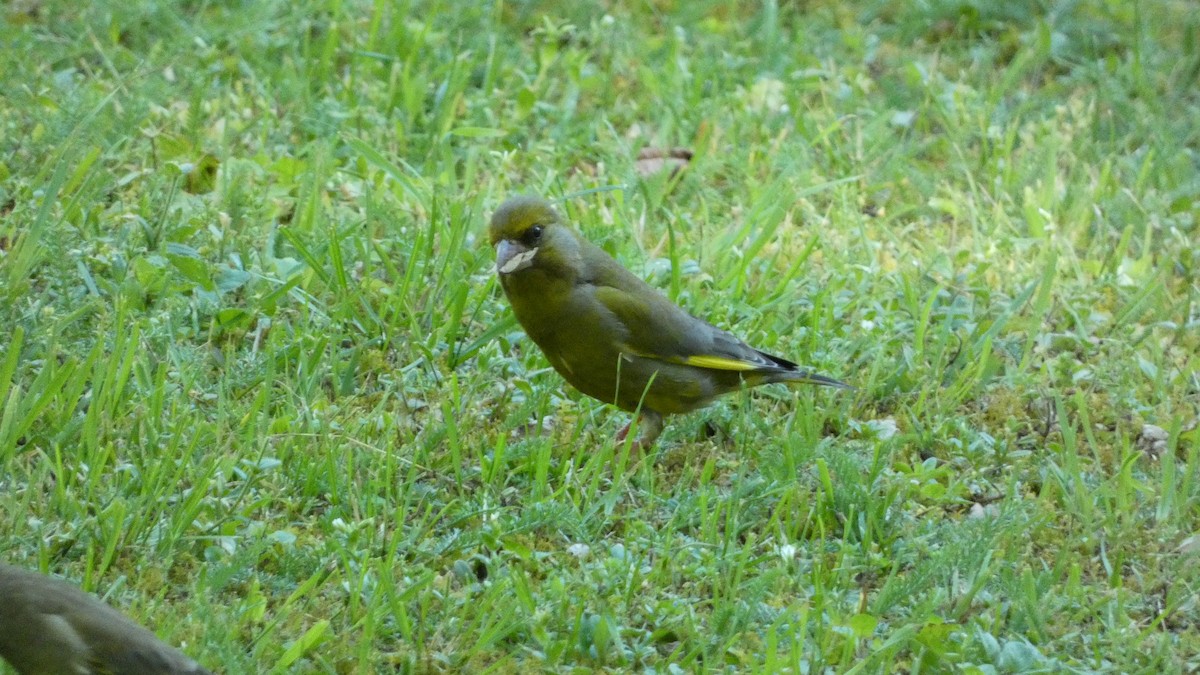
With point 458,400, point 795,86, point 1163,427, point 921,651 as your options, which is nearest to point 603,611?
point 921,651

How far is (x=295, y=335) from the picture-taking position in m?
5.11

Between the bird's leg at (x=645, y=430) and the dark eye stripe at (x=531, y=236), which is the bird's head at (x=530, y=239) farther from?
the bird's leg at (x=645, y=430)

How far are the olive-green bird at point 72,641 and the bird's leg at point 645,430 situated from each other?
6.24 feet

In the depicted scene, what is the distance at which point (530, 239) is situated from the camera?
16.0 feet

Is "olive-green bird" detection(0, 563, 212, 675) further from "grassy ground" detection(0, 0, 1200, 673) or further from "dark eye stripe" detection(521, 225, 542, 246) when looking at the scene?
"dark eye stripe" detection(521, 225, 542, 246)

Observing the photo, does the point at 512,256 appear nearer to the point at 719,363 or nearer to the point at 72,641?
the point at 719,363

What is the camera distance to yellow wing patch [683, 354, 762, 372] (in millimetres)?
4977

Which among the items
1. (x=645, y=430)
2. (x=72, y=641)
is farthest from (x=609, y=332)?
(x=72, y=641)

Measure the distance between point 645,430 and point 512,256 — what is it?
717mm

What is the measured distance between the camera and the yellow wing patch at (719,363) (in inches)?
196

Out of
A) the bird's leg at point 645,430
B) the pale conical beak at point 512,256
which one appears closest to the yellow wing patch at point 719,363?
the bird's leg at point 645,430

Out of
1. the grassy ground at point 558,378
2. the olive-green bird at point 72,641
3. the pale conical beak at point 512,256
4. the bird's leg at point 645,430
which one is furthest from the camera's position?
the bird's leg at point 645,430

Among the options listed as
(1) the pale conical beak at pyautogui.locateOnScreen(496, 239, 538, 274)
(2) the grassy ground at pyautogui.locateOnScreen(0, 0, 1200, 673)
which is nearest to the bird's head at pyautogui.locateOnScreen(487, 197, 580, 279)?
(1) the pale conical beak at pyautogui.locateOnScreen(496, 239, 538, 274)

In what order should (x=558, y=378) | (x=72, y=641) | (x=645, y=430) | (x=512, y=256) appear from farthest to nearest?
(x=558, y=378) < (x=645, y=430) < (x=512, y=256) < (x=72, y=641)
